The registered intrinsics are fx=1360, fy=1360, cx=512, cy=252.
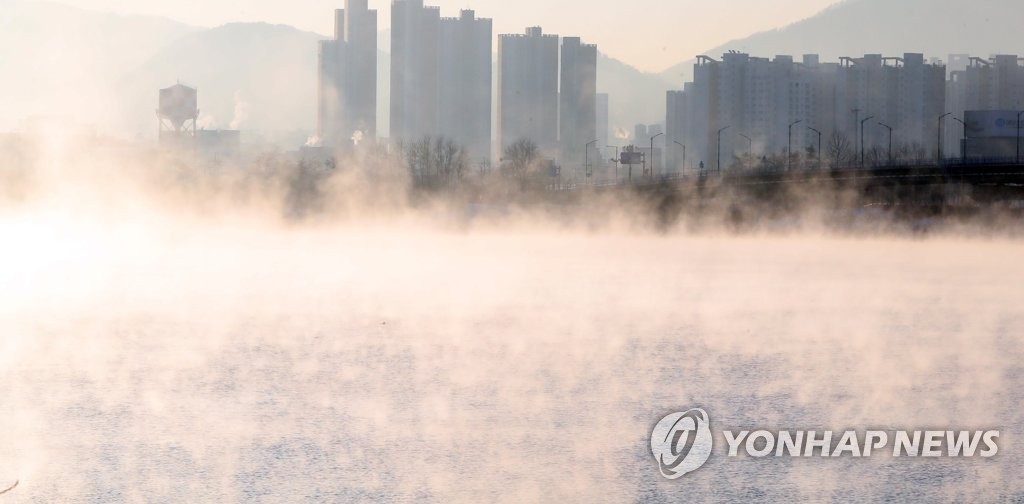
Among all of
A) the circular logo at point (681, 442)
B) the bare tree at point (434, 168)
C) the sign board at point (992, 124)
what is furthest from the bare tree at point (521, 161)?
the circular logo at point (681, 442)

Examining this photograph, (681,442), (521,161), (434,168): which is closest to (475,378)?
(681,442)

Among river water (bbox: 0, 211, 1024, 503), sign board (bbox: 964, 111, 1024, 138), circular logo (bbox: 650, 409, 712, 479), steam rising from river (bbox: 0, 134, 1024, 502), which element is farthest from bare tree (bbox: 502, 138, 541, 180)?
circular logo (bbox: 650, 409, 712, 479)

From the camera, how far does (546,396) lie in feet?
58.7

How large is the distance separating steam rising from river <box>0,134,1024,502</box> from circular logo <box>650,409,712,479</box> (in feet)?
0.60

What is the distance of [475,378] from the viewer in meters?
19.3

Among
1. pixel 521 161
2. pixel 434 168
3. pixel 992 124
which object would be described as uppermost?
pixel 992 124

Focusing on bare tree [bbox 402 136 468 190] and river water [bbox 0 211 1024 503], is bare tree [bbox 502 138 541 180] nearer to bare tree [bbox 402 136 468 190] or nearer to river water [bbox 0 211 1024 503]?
bare tree [bbox 402 136 468 190]

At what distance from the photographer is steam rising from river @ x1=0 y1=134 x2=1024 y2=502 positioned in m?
13.5

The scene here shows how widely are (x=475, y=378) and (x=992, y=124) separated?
16959 centimetres

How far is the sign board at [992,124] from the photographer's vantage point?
175m

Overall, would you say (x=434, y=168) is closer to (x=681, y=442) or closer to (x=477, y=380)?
(x=477, y=380)

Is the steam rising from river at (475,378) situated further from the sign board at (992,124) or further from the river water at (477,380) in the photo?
the sign board at (992,124)

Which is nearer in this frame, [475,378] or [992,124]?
[475,378]

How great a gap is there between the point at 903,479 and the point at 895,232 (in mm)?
85049
